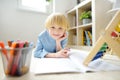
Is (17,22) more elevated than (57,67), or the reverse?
(17,22)

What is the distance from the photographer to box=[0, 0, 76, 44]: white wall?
2.00m

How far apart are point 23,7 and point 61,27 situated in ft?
5.21

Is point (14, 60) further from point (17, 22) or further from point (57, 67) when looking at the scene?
point (17, 22)

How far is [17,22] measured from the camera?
6.91 ft

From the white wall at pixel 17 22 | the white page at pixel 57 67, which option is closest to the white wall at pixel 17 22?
the white wall at pixel 17 22

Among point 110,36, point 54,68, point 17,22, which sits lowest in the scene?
point 54,68

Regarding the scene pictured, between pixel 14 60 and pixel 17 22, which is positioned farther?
pixel 17 22

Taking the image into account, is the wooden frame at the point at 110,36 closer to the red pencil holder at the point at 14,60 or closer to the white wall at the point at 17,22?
the red pencil holder at the point at 14,60

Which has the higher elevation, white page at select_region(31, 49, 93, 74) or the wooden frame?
the wooden frame

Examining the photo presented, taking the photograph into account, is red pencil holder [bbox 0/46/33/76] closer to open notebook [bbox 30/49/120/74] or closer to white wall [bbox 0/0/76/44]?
open notebook [bbox 30/49/120/74]

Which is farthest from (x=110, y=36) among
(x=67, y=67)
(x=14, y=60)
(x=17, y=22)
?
(x=17, y=22)

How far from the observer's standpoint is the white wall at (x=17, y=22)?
2.00 metres

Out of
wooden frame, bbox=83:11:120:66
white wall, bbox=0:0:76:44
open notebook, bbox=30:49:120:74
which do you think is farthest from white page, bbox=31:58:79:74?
white wall, bbox=0:0:76:44

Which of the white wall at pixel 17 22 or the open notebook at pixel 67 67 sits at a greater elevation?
the white wall at pixel 17 22
